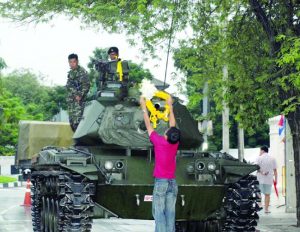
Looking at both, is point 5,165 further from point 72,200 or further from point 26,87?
point 72,200

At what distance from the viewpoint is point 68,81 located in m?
16.0

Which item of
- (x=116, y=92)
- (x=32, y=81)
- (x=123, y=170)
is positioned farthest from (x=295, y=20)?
(x=32, y=81)

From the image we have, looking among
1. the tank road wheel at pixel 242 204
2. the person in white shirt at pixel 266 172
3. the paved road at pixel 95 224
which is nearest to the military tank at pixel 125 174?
the tank road wheel at pixel 242 204

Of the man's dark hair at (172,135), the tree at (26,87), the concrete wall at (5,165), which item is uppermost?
the tree at (26,87)

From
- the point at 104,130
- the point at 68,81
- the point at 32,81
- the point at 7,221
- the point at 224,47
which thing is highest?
the point at 32,81

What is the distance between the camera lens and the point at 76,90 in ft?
52.4

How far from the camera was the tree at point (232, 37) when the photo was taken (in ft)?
55.1

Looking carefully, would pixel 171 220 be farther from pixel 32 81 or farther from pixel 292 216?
pixel 32 81

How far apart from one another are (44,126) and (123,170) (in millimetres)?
17861

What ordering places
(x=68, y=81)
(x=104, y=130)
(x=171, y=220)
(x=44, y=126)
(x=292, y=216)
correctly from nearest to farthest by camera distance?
1. (x=171, y=220)
2. (x=104, y=130)
3. (x=68, y=81)
4. (x=292, y=216)
5. (x=44, y=126)

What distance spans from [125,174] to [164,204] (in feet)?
5.71

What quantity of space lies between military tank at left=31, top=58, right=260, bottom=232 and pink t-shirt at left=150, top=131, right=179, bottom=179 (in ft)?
4.45

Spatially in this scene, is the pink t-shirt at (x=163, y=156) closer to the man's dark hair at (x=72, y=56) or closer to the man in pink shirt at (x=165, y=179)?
the man in pink shirt at (x=165, y=179)

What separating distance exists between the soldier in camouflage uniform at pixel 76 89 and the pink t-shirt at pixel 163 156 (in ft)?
15.9
